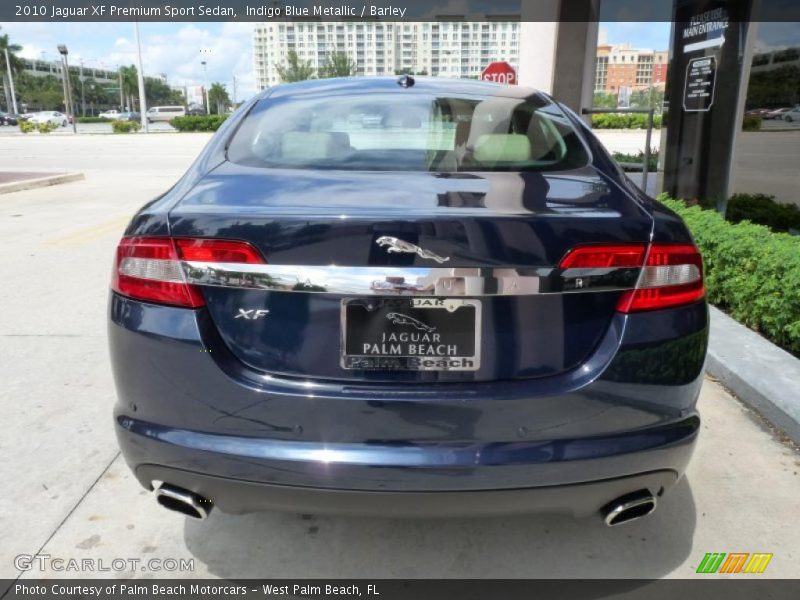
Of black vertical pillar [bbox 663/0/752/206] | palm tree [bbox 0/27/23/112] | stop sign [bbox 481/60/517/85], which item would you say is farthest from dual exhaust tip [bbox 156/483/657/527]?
palm tree [bbox 0/27/23/112]

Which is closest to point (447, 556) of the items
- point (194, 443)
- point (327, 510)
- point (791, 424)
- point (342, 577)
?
point (342, 577)

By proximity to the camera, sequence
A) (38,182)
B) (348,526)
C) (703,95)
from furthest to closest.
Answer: (38,182), (703,95), (348,526)

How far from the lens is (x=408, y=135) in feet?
8.64

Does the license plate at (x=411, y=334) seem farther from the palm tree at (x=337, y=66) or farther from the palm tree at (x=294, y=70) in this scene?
the palm tree at (x=294, y=70)

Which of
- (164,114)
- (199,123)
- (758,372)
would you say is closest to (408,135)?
(758,372)

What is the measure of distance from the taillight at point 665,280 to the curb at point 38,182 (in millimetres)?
13593

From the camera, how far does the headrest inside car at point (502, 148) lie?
2.50 m

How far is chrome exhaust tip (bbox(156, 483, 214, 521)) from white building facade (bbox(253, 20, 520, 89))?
5214 centimetres

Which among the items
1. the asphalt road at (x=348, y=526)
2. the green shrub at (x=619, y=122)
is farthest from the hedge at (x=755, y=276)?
the green shrub at (x=619, y=122)

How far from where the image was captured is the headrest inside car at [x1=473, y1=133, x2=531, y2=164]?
2.50 metres

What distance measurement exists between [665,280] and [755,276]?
2825mm

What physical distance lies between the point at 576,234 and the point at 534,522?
129 cm

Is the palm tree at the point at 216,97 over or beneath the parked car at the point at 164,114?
→ over

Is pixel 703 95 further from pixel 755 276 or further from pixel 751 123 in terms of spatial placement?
pixel 755 276
